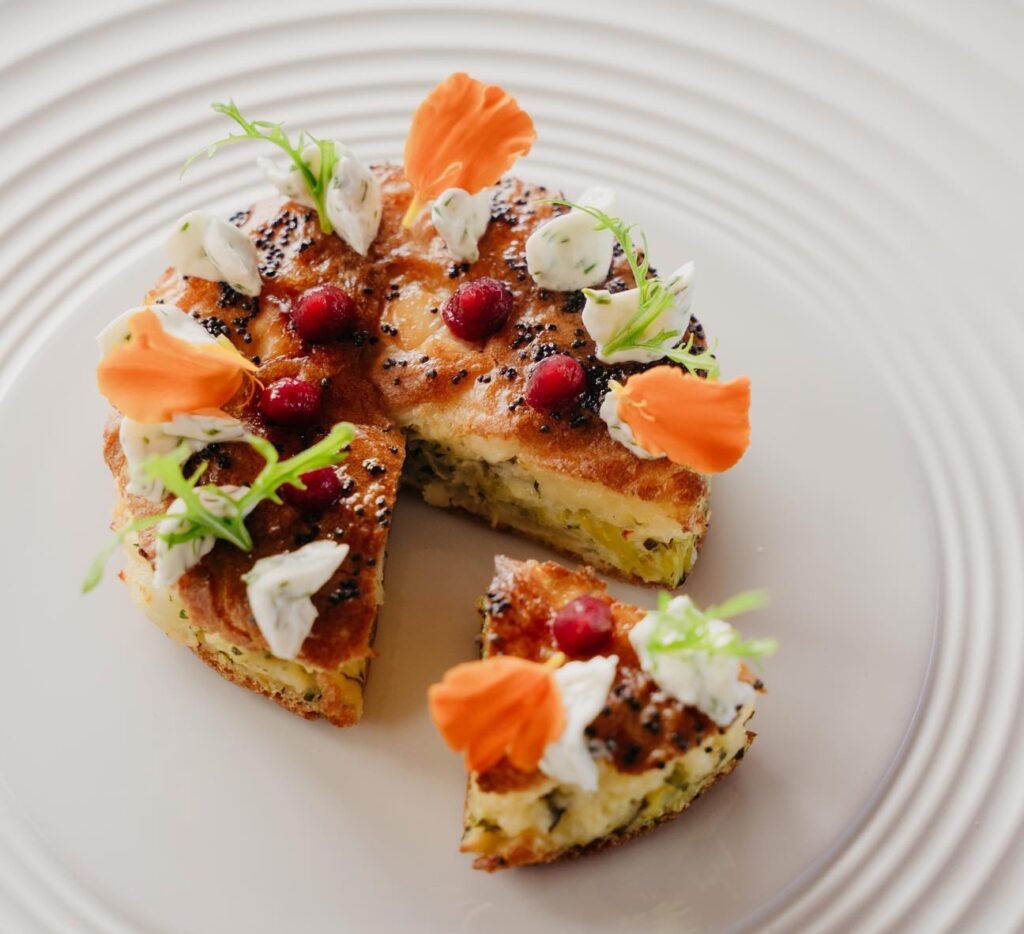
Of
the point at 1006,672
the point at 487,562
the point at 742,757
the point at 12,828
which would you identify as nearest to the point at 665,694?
the point at 742,757

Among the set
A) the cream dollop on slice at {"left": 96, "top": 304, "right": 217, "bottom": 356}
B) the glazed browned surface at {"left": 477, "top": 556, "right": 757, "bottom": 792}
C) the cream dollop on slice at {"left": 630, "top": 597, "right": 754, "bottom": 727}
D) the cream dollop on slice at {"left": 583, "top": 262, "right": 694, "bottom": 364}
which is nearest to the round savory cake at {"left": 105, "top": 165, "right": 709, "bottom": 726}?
the cream dollop on slice at {"left": 583, "top": 262, "right": 694, "bottom": 364}

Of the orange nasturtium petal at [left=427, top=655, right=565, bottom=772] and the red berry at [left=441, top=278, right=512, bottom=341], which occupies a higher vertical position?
the red berry at [left=441, top=278, right=512, bottom=341]

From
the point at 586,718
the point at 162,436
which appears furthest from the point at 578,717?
the point at 162,436

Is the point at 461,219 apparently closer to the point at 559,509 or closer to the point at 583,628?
the point at 559,509

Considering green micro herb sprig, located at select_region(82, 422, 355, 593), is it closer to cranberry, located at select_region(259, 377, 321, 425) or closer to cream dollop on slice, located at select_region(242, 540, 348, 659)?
cream dollop on slice, located at select_region(242, 540, 348, 659)

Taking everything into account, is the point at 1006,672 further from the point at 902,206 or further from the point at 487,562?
the point at 902,206

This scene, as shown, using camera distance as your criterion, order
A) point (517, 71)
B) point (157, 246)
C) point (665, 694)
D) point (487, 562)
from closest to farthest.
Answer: point (665, 694) < point (487, 562) < point (157, 246) < point (517, 71)

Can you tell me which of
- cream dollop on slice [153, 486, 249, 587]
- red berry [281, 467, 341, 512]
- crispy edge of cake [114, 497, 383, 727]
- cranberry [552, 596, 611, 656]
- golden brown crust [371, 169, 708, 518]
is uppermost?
golden brown crust [371, 169, 708, 518]
